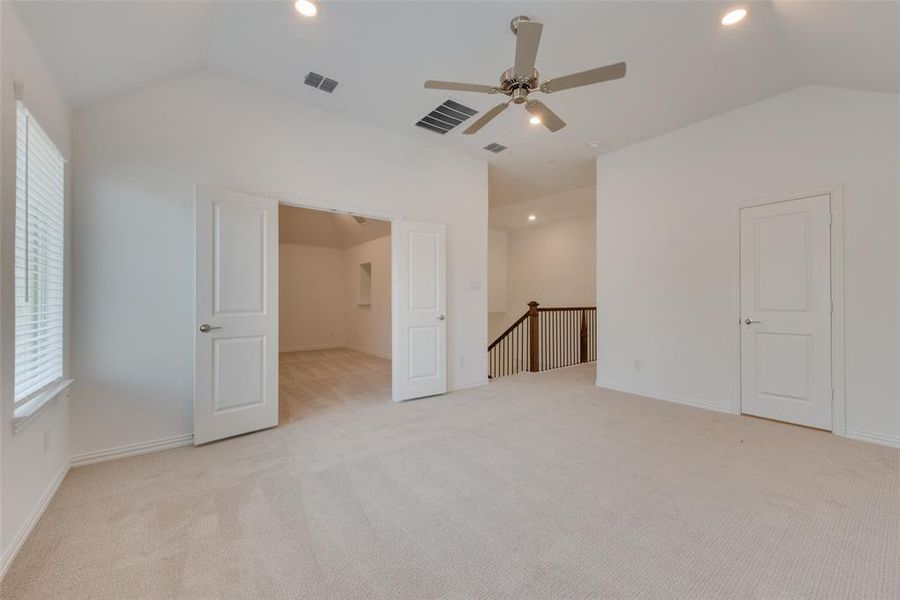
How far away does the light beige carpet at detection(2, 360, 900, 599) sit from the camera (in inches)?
58.2

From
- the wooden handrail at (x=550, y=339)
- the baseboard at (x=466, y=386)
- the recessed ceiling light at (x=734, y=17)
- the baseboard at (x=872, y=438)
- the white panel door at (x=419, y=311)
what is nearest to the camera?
the recessed ceiling light at (x=734, y=17)

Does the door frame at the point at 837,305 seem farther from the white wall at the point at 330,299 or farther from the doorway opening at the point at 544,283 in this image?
the white wall at the point at 330,299

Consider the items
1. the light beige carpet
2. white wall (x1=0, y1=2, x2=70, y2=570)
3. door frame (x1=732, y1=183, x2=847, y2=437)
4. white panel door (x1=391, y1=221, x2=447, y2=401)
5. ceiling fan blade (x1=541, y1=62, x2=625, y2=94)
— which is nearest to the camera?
the light beige carpet

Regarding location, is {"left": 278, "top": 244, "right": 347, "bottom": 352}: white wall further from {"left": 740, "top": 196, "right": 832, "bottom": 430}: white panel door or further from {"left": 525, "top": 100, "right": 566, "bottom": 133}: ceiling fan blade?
{"left": 740, "top": 196, "right": 832, "bottom": 430}: white panel door

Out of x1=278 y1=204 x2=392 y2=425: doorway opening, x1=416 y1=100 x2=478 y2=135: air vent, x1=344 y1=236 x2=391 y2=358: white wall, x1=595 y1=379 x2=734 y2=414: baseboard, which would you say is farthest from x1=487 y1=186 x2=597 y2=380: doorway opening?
x1=416 y1=100 x2=478 y2=135: air vent

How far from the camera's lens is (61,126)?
7.74 feet

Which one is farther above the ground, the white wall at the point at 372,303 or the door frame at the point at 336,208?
the door frame at the point at 336,208

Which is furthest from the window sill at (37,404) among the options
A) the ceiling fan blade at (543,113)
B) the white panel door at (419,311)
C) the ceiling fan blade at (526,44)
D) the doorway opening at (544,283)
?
the doorway opening at (544,283)

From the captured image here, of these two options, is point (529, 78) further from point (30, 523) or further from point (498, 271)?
point (498, 271)

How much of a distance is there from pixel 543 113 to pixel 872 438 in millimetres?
3767

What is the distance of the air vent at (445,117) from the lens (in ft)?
11.6

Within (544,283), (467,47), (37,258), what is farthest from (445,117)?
(544,283)

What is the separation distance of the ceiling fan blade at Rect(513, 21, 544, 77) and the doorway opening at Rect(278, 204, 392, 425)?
16.0 feet

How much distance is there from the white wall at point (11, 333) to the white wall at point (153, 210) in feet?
1.90
